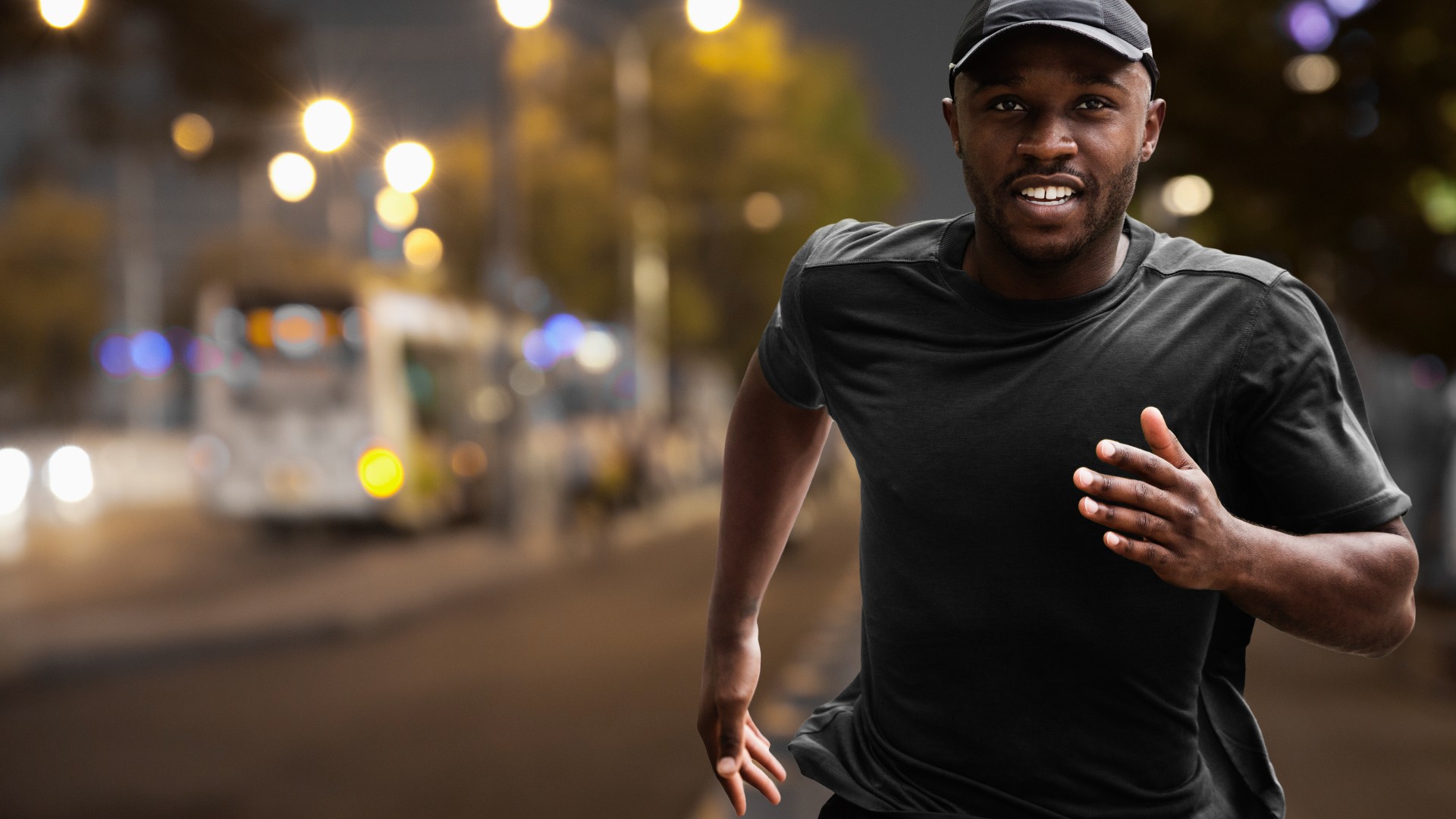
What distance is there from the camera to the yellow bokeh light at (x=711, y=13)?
3992 millimetres

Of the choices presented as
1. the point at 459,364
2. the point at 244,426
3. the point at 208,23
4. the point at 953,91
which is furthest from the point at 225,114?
the point at 459,364

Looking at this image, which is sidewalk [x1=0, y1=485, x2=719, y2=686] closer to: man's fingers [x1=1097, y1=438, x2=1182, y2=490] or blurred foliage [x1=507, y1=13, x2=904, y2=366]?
blurred foliage [x1=507, y1=13, x2=904, y2=366]

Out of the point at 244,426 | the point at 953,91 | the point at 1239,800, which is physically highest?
the point at 953,91

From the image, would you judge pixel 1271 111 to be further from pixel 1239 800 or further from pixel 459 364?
pixel 459 364

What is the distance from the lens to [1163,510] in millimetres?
1522

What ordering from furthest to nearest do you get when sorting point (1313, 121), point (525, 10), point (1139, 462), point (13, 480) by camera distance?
point (13, 480) < point (525, 10) < point (1313, 121) < point (1139, 462)

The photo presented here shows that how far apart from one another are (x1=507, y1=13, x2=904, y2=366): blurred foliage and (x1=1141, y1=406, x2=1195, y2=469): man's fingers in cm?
686

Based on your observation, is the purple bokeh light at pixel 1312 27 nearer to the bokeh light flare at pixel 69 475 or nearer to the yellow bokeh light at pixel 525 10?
the yellow bokeh light at pixel 525 10

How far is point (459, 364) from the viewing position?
25.9 m

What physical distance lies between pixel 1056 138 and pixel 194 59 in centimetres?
825

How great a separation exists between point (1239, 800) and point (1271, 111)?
23.0 ft

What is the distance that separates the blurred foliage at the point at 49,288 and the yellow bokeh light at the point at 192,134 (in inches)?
1696

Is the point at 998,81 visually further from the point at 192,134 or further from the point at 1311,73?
the point at 192,134

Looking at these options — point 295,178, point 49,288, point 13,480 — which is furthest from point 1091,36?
point 49,288
